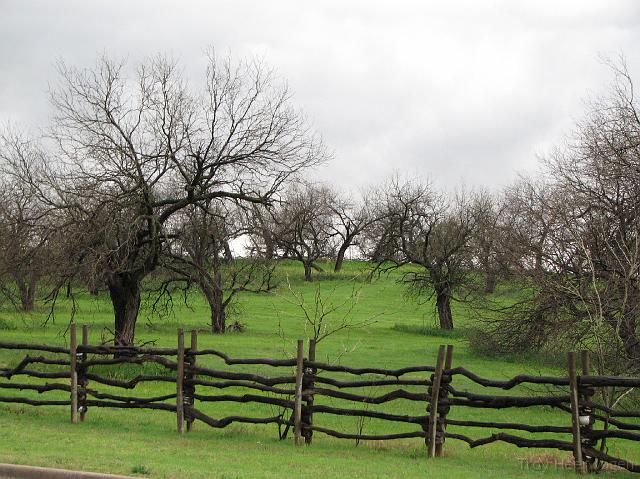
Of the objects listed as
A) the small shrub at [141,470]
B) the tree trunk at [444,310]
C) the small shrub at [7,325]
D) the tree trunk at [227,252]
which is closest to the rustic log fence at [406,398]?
the small shrub at [141,470]

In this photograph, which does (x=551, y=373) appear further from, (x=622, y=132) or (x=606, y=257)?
(x=622, y=132)

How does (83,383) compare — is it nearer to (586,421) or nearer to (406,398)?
(406,398)

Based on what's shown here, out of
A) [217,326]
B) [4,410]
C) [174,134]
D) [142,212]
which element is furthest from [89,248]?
[217,326]

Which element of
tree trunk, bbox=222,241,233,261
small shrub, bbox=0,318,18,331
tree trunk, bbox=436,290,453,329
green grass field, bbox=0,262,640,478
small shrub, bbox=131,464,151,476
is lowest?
green grass field, bbox=0,262,640,478

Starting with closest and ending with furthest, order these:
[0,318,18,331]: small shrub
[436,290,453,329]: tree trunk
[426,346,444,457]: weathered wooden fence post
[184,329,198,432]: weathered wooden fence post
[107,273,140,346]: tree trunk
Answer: [426,346,444,457]: weathered wooden fence post
[184,329,198,432]: weathered wooden fence post
[107,273,140,346]: tree trunk
[0,318,18,331]: small shrub
[436,290,453,329]: tree trunk

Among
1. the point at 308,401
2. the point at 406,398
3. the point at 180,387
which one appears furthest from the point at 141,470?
the point at 406,398

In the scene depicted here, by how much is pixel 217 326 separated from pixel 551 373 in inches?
688

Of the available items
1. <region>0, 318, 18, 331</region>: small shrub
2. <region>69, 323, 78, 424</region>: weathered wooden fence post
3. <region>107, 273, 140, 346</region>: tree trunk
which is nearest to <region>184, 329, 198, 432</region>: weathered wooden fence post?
<region>69, 323, 78, 424</region>: weathered wooden fence post

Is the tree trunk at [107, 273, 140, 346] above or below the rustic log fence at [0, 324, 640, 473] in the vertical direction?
above

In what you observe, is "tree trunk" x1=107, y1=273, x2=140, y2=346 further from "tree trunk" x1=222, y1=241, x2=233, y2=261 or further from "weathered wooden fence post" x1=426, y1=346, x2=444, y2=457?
"weathered wooden fence post" x1=426, y1=346, x2=444, y2=457

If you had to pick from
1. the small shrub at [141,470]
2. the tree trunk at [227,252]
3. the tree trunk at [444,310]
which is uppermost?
the tree trunk at [227,252]

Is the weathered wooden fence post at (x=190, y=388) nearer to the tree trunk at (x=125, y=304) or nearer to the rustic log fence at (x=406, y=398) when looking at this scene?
the rustic log fence at (x=406, y=398)

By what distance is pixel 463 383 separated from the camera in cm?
2227

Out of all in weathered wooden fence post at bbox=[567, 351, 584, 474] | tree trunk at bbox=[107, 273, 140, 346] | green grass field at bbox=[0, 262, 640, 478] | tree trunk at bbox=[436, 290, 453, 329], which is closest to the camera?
green grass field at bbox=[0, 262, 640, 478]
